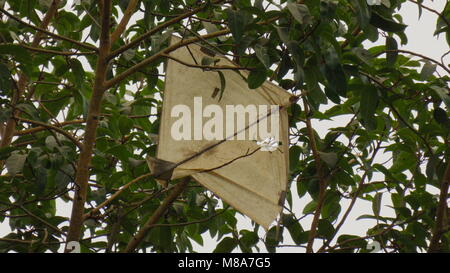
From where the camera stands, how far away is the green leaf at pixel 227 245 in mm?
2955

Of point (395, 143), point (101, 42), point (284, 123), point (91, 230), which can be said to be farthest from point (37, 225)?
point (395, 143)

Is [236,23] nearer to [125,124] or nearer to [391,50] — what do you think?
[391,50]

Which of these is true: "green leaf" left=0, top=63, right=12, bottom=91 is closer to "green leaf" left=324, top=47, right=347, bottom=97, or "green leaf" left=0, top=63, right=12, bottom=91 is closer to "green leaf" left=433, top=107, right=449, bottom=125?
"green leaf" left=324, top=47, right=347, bottom=97

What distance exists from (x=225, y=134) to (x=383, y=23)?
1.88ft

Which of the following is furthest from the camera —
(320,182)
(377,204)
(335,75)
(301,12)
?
(377,204)

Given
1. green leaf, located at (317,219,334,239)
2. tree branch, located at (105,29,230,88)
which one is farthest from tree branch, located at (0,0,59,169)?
green leaf, located at (317,219,334,239)

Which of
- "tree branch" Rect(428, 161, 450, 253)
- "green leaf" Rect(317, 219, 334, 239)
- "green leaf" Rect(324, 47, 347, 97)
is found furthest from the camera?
"green leaf" Rect(317, 219, 334, 239)

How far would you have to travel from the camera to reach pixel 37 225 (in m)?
3.02

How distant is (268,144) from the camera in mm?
2664

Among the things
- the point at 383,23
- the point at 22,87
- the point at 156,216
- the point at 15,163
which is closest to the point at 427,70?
the point at 383,23

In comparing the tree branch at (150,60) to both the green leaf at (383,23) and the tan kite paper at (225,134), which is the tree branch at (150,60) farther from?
the green leaf at (383,23)

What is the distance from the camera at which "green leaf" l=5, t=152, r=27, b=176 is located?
8.45 feet
